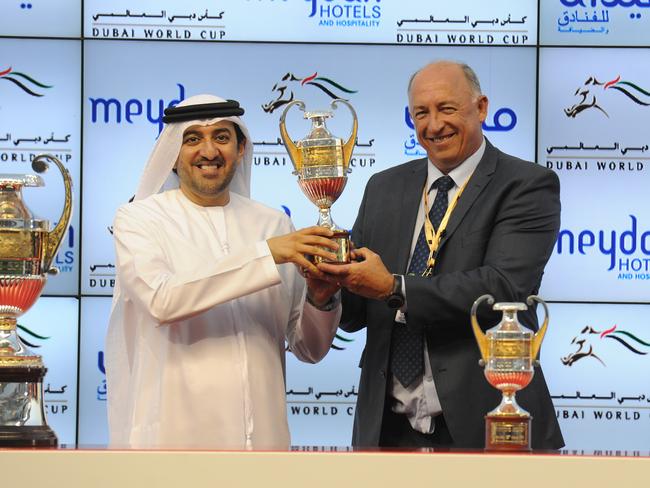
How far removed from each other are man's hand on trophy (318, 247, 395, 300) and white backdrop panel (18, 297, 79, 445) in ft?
7.12

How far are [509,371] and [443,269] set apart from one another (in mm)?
647

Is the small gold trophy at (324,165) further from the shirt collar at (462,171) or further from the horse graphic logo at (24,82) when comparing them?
the horse graphic logo at (24,82)

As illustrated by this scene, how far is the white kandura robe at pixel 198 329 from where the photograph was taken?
3090mm

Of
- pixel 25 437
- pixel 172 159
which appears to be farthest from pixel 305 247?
pixel 25 437

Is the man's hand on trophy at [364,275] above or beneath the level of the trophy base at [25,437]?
above

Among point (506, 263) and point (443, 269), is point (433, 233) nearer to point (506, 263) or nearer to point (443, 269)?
point (443, 269)

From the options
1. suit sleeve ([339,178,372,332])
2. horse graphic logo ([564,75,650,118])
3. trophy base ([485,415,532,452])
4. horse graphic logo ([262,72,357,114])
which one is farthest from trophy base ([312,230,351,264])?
horse graphic logo ([564,75,650,118])

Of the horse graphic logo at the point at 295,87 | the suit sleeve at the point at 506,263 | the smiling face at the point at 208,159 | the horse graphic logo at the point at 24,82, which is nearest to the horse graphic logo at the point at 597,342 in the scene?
the horse graphic logo at the point at 295,87

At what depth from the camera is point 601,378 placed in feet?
16.7

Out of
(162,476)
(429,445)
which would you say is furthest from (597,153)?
(162,476)

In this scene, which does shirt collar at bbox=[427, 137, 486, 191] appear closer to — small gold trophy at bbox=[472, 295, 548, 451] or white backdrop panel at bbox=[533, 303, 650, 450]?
small gold trophy at bbox=[472, 295, 548, 451]

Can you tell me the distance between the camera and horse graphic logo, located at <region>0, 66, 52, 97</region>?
5.12 meters

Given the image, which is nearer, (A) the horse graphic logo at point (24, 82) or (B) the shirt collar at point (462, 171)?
(B) the shirt collar at point (462, 171)

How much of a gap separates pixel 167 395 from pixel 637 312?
254 cm
